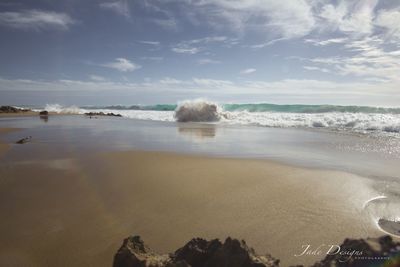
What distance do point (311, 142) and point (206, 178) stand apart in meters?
6.13

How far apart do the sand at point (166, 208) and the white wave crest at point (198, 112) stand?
17.1 m

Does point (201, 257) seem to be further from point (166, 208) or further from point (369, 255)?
point (166, 208)

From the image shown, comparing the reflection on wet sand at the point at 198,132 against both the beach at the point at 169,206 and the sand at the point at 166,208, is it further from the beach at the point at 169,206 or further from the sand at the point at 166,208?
the sand at the point at 166,208

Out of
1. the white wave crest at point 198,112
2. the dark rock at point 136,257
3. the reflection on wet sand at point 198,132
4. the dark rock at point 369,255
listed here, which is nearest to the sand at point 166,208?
the dark rock at point 136,257

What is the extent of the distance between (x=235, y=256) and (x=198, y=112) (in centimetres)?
2196

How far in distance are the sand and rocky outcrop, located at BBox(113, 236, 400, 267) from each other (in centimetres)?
79

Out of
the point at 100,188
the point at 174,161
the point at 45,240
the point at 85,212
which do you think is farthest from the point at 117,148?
the point at 45,240

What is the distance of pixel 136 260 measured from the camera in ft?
6.40

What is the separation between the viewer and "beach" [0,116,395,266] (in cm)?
296

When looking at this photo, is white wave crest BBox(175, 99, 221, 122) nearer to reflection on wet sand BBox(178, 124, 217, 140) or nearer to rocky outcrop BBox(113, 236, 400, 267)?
reflection on wet sand BBox(178, 124, 217, 140)

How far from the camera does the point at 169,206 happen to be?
3922 mm

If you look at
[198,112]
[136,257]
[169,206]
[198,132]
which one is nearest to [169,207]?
[169,206]

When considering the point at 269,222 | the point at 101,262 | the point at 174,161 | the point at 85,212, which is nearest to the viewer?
the point at 101,262

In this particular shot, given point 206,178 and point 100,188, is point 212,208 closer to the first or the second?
point 206,178
